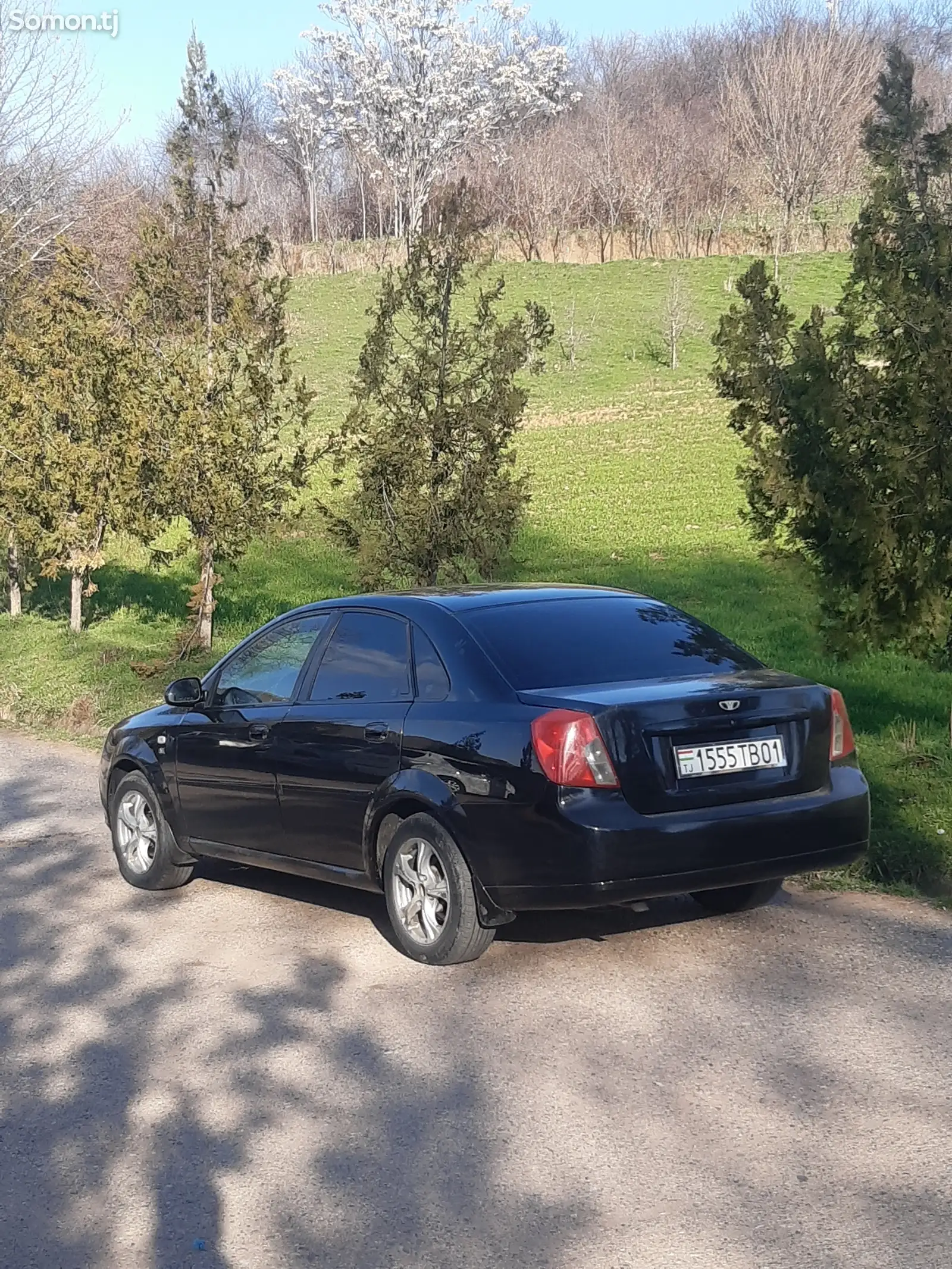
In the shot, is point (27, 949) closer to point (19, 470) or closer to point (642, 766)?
point (642, 766)

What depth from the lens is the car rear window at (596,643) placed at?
6.40 metres

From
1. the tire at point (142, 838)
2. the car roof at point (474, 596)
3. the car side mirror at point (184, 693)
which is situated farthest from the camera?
the tire at point (142, 838)

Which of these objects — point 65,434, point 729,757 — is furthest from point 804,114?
point 729,757

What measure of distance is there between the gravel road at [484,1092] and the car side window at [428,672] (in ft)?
3.75

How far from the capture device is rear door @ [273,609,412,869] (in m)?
6.71

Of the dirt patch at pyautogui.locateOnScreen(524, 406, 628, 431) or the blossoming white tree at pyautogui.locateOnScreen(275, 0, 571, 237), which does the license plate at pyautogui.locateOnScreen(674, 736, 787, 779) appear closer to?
the dirt patch at pyautogui.locateOnScreen(524, 406, 628, 431)

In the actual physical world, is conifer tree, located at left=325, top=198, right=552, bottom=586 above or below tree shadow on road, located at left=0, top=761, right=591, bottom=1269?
above

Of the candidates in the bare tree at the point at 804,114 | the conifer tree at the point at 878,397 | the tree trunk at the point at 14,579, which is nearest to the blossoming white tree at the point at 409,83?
the bare tree at the point at 804,114

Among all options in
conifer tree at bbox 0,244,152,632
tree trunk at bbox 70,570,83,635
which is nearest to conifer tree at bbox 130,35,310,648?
conifer tree at bbox 0,244,152,632

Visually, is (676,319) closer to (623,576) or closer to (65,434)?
(623,576)

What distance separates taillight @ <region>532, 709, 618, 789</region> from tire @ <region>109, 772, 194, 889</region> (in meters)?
2.98

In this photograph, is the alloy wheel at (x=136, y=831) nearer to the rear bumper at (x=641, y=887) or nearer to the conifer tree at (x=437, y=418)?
the rear bumper at (x=641, y=887)

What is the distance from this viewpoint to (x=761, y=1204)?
13.3ft

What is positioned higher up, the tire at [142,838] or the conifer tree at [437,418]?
the conifer tree at [437,418]
